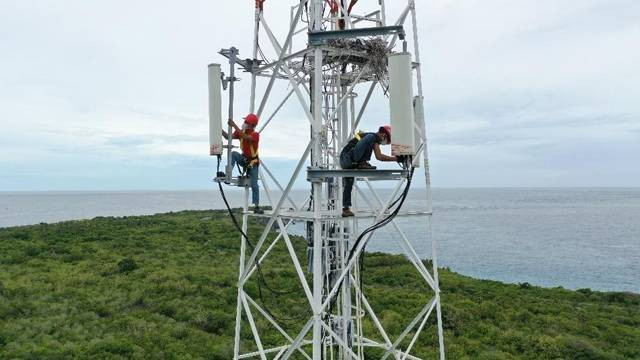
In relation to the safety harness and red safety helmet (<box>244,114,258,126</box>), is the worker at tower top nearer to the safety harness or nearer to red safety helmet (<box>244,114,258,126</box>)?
the safety harness

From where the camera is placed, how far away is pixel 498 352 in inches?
704

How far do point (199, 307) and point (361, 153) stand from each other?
571 inches

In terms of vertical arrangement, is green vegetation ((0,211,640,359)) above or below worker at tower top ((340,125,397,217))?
below

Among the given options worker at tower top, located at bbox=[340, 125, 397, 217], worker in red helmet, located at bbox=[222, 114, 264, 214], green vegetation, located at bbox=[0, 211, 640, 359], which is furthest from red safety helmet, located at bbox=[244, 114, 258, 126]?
green vegetation, located at bbox=[0, 211, 640, 359]

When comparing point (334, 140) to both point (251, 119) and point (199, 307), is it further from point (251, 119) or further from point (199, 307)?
point (199, 307)

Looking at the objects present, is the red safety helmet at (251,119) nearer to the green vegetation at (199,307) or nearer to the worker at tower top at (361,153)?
the worker at tower top at (361,153)

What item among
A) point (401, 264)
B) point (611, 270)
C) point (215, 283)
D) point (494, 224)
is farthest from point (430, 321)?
point (494, 224)

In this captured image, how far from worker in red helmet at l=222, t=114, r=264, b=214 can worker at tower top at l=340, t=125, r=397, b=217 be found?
1675mm

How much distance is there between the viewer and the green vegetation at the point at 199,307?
1548 centimetres

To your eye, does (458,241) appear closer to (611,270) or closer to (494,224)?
(611,270)

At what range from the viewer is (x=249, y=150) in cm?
816

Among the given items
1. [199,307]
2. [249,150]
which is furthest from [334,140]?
[199,307]

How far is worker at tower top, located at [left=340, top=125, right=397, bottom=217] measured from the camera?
7.07 meters

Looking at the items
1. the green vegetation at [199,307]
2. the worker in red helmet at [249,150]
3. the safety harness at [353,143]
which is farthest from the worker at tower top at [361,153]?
the green vegetation at [199,307]
